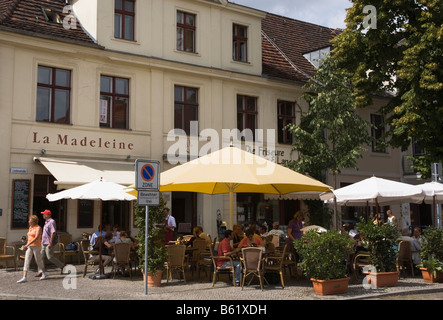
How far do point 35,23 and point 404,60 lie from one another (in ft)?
40.9

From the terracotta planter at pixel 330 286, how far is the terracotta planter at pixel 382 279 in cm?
119

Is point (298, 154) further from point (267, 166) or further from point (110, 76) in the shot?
point (267, 166)

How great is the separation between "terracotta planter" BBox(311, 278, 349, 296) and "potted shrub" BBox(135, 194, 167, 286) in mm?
3543

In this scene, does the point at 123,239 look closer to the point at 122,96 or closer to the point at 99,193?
the point at 99,193

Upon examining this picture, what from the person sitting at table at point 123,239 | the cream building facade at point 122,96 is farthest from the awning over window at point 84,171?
the person sitting at table at point 123,239

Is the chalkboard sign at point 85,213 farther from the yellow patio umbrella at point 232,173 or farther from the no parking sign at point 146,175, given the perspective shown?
the no parking sign at point 146,175

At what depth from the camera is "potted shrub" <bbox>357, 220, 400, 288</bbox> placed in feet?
39.1

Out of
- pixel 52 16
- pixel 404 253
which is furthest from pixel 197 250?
pixel 52 16

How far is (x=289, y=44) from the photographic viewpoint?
26.9 m

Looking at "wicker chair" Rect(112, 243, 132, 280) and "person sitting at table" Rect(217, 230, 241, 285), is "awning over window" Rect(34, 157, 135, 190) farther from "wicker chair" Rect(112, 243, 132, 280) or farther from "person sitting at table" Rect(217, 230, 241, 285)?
"person sitting at table" Rect(217, 230, 241, 285)

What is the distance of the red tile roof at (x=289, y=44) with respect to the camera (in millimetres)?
23922

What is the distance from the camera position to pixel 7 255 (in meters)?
14.8

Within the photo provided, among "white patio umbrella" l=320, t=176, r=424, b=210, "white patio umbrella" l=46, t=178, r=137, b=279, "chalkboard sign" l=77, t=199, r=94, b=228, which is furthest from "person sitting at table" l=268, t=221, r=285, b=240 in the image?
"chalkboard sign" l=77, t=199, r=94, b=228
